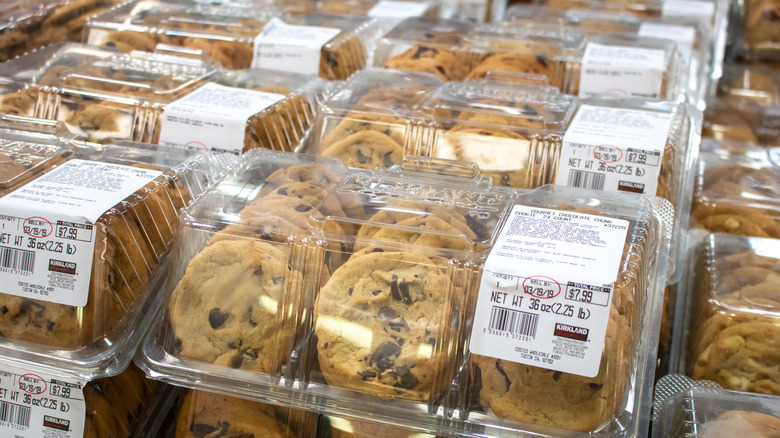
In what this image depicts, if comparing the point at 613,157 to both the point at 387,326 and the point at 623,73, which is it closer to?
the point at 623,73

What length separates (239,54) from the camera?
6.68ft

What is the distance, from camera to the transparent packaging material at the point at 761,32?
108 inches

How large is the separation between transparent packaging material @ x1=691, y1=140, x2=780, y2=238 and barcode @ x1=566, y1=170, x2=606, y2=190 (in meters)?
0.36

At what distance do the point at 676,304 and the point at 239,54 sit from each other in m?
1.32

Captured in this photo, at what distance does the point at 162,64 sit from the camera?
1823 mm

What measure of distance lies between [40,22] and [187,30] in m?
0.43

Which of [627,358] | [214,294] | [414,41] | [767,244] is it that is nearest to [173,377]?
[214,294]

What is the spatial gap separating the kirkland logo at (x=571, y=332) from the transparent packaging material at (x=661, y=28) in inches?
48.3

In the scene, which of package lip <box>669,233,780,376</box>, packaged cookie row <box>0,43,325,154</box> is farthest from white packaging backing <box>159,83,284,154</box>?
package lip <box>669,233,780,376</box>

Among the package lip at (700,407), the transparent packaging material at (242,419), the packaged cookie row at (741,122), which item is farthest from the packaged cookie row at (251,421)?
the packaged cookie row at (741,122)

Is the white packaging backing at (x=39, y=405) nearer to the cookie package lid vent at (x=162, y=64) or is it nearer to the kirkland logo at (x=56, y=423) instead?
the kirkland logo at (x=56, y=423)

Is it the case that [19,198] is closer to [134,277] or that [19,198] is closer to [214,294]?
[134,277]

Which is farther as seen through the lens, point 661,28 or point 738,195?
point 661,28

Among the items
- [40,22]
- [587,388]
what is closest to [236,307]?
[587,388]
